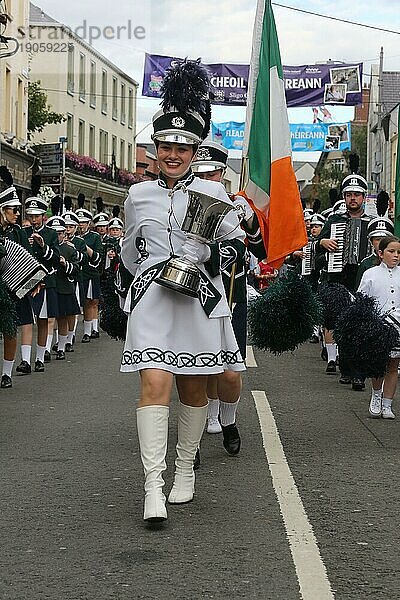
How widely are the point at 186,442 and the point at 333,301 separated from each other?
5.41 meters

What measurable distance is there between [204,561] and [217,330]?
134 cm

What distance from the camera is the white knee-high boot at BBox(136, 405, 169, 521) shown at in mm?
5617

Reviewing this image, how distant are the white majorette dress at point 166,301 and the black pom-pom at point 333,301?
4976mm

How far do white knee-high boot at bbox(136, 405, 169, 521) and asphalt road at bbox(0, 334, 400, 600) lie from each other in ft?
0.43

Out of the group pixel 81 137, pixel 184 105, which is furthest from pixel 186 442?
pixel 81 137

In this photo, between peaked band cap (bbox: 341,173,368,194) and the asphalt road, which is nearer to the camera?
the asphalt road

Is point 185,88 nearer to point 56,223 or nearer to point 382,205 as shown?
point 382,205

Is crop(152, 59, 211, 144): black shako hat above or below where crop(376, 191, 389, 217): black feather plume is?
above

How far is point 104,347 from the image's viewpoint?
17047 mm

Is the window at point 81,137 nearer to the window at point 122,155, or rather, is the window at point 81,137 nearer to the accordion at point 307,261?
the window at point 122,155

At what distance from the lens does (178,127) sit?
6.16m

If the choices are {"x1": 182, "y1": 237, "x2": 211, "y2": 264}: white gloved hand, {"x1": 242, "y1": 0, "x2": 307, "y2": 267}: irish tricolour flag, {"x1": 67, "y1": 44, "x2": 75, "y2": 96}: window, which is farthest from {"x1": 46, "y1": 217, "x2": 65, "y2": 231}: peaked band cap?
{"x1": 67, "y1": 44, "x2": 75, "y2": 96}: window

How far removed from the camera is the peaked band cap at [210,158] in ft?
24.9

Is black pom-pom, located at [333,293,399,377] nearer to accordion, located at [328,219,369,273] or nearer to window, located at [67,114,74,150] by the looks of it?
accordion, located at [328,219,369,273]
